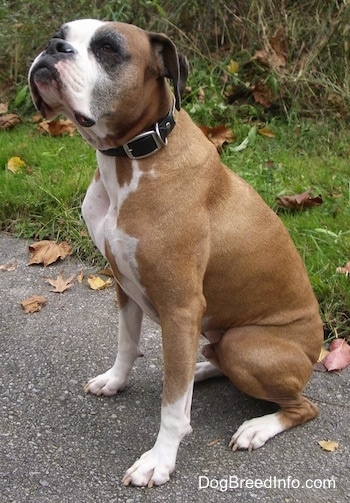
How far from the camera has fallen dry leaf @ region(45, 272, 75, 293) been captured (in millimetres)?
3855

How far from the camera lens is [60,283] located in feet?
12.8

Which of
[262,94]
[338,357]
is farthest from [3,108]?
[338,357]

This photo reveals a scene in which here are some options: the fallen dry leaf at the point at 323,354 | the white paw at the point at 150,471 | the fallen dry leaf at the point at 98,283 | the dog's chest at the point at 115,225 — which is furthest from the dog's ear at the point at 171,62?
the fallen dry leaf at the point at 98,283

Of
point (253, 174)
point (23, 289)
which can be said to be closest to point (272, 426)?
point (23, 289)

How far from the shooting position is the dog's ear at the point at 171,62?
2.53 m

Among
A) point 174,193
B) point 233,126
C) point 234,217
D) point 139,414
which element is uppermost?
point 174,193

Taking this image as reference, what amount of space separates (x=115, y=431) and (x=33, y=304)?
1.09 m

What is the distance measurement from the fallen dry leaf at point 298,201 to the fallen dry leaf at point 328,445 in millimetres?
1824

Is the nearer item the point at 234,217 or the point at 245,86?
the point at 234,217

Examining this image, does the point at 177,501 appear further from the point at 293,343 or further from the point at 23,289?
the point at 23,289

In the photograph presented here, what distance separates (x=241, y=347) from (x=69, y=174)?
2261 mm

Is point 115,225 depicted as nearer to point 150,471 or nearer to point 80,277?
point 150,471

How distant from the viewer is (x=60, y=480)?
2549mm

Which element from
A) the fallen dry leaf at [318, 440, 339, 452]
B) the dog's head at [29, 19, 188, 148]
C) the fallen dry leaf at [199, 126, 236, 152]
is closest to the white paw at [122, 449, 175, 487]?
the fallen dry leaf at [318, 440, 339, 452]
